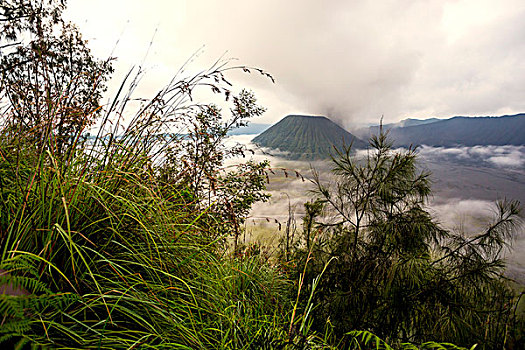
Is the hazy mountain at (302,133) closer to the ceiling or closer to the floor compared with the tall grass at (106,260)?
closer to the ceiling

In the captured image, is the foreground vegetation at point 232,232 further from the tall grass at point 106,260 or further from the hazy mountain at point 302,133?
the hazy mountain at point 302,133

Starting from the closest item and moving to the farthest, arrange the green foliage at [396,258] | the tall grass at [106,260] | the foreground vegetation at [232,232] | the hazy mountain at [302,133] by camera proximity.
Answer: the tall grass at [106,260] → the foreground vegetation at [232,232] → the green foliage at [396,258] → the hazy mountain at [302,133]

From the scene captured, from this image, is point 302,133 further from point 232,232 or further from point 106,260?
point 106,260

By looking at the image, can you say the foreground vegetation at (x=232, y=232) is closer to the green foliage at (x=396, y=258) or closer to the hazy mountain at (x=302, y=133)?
the green foliage at (x=396, y=258)

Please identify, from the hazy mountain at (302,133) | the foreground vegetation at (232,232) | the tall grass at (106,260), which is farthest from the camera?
the hazy mountain at (302,133)

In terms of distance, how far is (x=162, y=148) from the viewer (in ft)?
5.47

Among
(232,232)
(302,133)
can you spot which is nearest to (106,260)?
(232,232)

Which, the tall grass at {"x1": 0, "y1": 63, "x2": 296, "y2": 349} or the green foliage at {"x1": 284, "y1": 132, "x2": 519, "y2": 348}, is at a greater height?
the tall grass at {"x1": 0, "y1": 63, "x2": 296, "y2": 349}

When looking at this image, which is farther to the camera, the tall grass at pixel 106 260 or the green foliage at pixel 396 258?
the green foliage at pixel 396 258

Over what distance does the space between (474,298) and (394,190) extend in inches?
62.0

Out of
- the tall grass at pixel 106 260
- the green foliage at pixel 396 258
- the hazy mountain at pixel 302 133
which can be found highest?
the hazy mountain at pixel 302 133

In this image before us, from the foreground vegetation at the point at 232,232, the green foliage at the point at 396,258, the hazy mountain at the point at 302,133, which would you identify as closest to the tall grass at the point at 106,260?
the foreground vegetation at the point at 232,232

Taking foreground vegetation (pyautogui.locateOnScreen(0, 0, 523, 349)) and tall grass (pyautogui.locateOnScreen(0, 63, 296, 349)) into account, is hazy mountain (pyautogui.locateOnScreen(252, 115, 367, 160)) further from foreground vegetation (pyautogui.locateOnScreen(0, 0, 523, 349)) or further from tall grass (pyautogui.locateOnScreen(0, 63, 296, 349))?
tall grass (pyautogui.locateOnScreen(0, 63, 296, 349))

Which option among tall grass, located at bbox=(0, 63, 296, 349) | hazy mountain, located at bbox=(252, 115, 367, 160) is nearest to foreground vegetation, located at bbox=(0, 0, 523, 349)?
tall grass, located at bbox=(0, 63, 296, 349)
